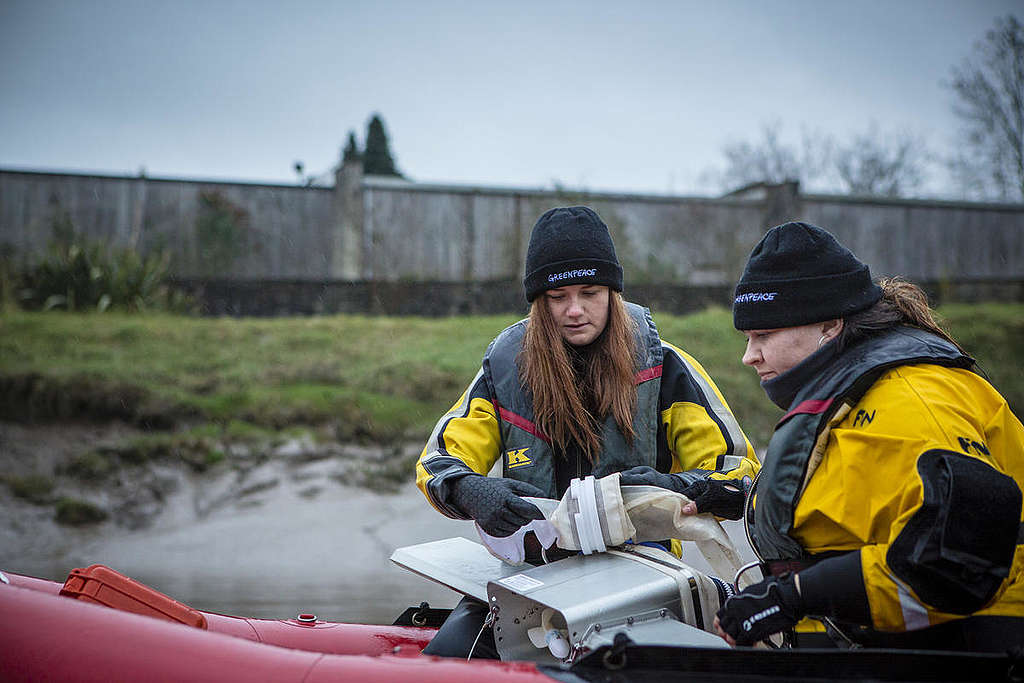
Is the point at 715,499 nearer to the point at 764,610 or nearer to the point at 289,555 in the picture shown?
the point at 764,610

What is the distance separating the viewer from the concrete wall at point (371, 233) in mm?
10266

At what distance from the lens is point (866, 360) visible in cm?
169

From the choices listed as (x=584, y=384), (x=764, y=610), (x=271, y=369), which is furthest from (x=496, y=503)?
(x=271, y=369)

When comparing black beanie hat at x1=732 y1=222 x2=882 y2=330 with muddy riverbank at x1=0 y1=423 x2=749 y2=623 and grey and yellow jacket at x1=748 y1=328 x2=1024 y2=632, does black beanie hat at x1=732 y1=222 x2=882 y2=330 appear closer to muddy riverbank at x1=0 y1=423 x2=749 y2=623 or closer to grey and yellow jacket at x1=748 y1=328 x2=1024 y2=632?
grey and yellow jacket at x1=748 y1=328 x2=1024 y2=632

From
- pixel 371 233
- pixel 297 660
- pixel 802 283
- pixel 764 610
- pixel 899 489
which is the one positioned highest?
pixel 371 233

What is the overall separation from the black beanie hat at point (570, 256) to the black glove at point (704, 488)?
64 cm

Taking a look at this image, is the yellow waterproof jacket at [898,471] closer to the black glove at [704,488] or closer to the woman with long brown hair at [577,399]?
the black glove at [704,488]

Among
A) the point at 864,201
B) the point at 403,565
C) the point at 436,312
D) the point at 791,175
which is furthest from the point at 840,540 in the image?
the point at 791,175

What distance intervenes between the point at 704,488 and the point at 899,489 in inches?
25.3

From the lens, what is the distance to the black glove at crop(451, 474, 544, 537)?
7.23 ft

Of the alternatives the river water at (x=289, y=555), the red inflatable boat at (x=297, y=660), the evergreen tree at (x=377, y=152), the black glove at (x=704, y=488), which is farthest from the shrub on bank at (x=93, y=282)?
the evergreen tree at (x=377, y=152)

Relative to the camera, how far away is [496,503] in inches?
87.5

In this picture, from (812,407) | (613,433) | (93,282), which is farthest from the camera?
(93,282)

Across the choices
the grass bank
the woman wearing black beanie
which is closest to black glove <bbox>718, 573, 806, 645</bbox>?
the woman wearing black beanie
